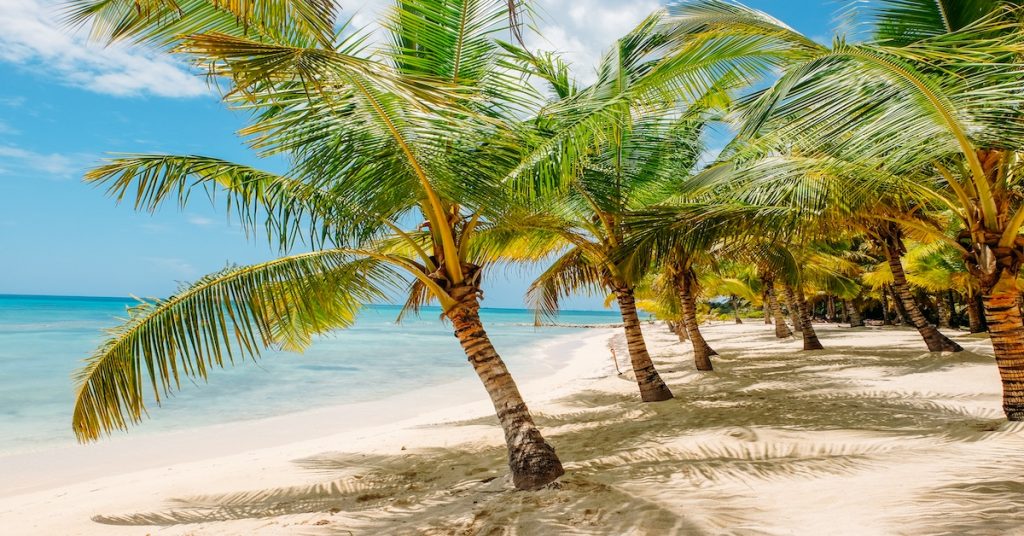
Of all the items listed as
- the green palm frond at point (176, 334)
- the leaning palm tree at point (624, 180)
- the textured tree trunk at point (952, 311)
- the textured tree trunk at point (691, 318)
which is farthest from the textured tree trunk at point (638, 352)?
the textured tree trunk at point (952, 311)

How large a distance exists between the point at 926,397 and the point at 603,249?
4.16 m

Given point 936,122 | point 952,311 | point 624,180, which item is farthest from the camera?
point 952,311

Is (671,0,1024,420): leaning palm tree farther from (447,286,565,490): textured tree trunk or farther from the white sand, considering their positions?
(447,286,565,490): textured tree trunk

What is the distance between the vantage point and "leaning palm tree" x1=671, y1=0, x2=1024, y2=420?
3.36 m

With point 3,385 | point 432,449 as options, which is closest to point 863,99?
point 432,449

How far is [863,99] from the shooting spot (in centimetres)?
352

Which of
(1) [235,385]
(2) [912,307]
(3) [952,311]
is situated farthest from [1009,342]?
(3) [952,311]

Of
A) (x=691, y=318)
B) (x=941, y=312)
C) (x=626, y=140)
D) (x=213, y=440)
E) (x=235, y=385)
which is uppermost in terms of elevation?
(x=626, y=140)

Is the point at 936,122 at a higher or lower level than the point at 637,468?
higher

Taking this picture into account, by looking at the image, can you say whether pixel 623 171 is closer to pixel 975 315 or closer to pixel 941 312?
pixel 975 315

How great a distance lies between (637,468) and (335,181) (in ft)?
11.3

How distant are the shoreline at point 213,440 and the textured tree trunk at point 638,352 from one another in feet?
11.6

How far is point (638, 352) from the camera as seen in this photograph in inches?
295

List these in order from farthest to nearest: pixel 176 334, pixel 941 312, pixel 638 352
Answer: pixel 941 312
pixel 638 352
pixel 176 334
